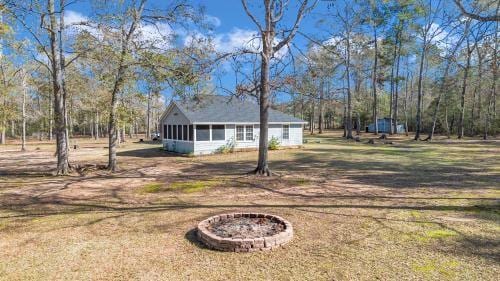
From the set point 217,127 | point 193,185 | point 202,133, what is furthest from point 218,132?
point 193,185

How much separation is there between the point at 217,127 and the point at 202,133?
4.29 ft

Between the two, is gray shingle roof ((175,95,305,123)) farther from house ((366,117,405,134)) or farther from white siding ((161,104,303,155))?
house ((366,117,405,134))

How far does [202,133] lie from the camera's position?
894 inches

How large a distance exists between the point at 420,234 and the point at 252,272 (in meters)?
3.37

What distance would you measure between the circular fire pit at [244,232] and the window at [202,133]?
16174mm

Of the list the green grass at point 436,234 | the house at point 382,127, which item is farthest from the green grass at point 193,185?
the house at point 382,127

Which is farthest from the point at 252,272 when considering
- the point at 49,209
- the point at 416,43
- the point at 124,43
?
the point at 416,43

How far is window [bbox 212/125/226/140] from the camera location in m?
23.3

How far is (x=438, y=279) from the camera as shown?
421 cm

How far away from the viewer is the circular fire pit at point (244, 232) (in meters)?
5.28

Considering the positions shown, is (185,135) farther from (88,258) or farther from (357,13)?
(88,258)

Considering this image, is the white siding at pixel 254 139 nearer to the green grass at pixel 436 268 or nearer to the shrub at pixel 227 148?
the shrub at pixel 227 148

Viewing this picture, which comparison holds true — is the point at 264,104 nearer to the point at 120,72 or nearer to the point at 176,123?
the point at 120,72

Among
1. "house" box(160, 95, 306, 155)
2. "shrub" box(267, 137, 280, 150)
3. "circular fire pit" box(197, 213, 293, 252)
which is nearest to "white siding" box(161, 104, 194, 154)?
"house" box(160, 95, 306, 155)
